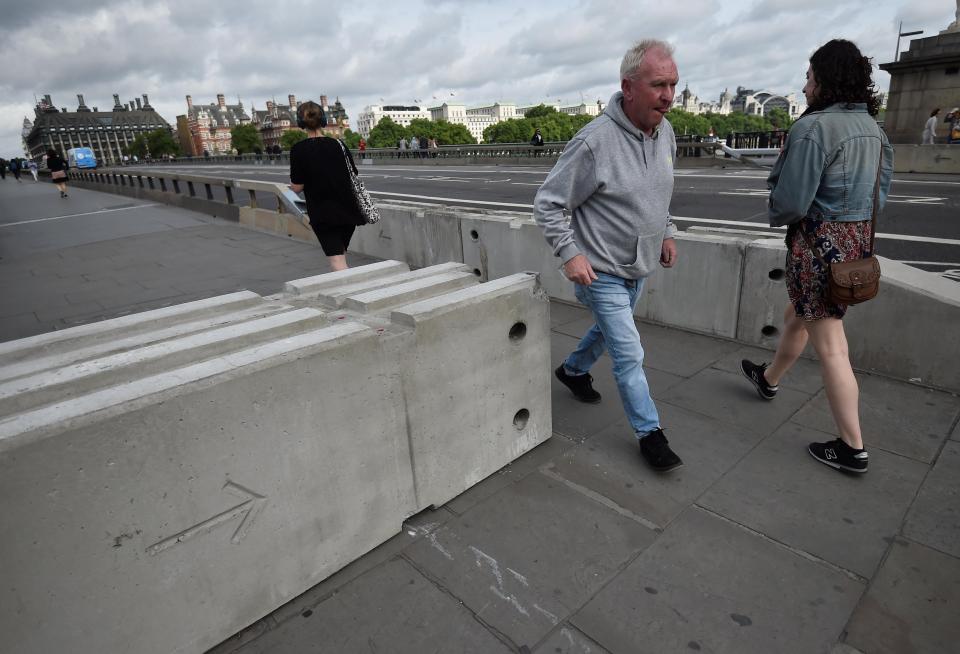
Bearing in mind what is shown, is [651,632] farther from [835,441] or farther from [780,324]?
[780,324]

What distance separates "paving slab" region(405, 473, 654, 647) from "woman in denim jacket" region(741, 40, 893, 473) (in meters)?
1.30

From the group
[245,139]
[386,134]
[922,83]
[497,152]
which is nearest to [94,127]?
[245,139]

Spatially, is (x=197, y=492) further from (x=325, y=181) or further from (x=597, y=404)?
(x=325, y=181)

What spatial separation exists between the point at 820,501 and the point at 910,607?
657 mm

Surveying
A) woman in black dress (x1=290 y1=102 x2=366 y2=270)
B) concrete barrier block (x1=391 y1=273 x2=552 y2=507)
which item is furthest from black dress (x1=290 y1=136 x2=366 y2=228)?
concrete barrier block (x1=391 y1=273 x2=552 y2=507)

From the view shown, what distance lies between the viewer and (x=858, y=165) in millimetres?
2660

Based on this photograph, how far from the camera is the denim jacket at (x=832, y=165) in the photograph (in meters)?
2.64

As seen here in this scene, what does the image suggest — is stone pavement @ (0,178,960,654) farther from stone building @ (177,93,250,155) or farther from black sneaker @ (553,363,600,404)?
stone building @ (177,93,250,155)

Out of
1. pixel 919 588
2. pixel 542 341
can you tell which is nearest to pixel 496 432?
pixel 542 341

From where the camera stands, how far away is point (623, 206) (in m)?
2.89

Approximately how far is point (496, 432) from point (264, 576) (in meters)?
1.32

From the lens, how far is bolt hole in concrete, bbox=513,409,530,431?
3.18 meters

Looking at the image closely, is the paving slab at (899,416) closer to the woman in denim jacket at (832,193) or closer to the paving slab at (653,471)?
the woman in denim jacket at (832,193)

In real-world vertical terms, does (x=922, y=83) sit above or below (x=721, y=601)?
above
